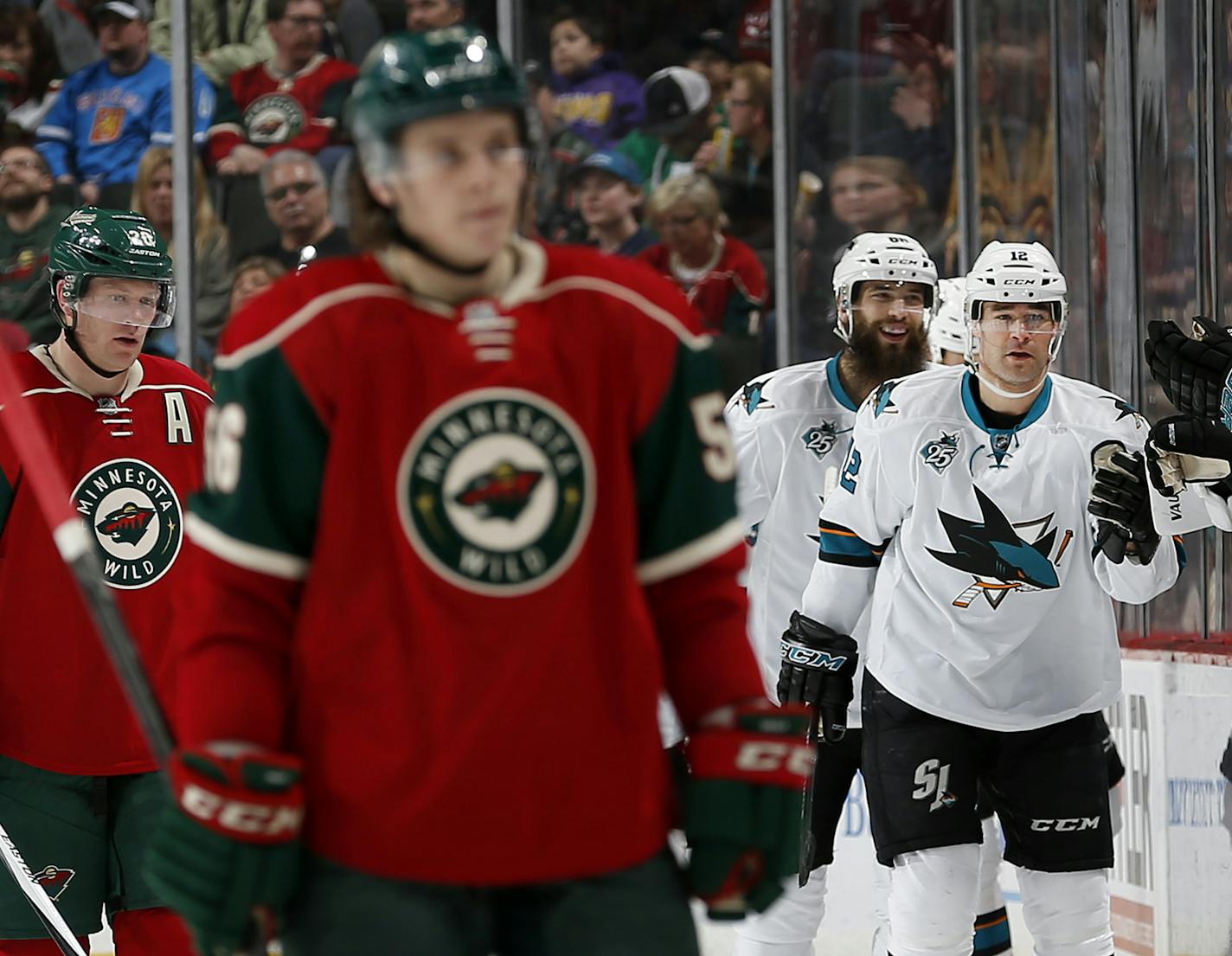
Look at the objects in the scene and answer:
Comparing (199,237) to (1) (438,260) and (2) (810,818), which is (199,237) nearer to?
(2) (810,818)

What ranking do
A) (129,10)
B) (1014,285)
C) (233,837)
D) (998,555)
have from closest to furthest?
(233,837) < (998,555) < (1014,285) < (129,10)

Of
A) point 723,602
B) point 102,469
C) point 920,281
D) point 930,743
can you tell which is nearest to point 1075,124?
point 920,281


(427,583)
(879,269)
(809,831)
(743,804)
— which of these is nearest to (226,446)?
(427,583)

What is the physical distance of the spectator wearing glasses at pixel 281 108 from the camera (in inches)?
268

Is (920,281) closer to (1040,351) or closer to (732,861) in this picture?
(1040,351)

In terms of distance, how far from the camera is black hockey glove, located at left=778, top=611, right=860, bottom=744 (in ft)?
Answer: 12.4

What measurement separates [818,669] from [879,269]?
1024mm

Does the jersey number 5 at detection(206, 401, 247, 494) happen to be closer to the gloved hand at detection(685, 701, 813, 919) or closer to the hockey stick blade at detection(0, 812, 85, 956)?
the gloved hand at detection(685, 701, 813, 919)

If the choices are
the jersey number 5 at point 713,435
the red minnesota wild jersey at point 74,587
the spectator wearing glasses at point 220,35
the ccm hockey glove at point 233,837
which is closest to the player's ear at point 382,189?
the jersey number 5 at point 713,435

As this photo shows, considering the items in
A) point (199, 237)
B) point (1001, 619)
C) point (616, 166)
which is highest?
point (616, 166)

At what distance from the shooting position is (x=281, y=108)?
689cm

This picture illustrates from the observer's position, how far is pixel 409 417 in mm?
1571

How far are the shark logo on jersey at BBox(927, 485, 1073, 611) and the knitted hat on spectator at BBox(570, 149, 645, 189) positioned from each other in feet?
12.2

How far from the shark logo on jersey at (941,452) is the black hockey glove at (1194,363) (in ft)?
1.29
